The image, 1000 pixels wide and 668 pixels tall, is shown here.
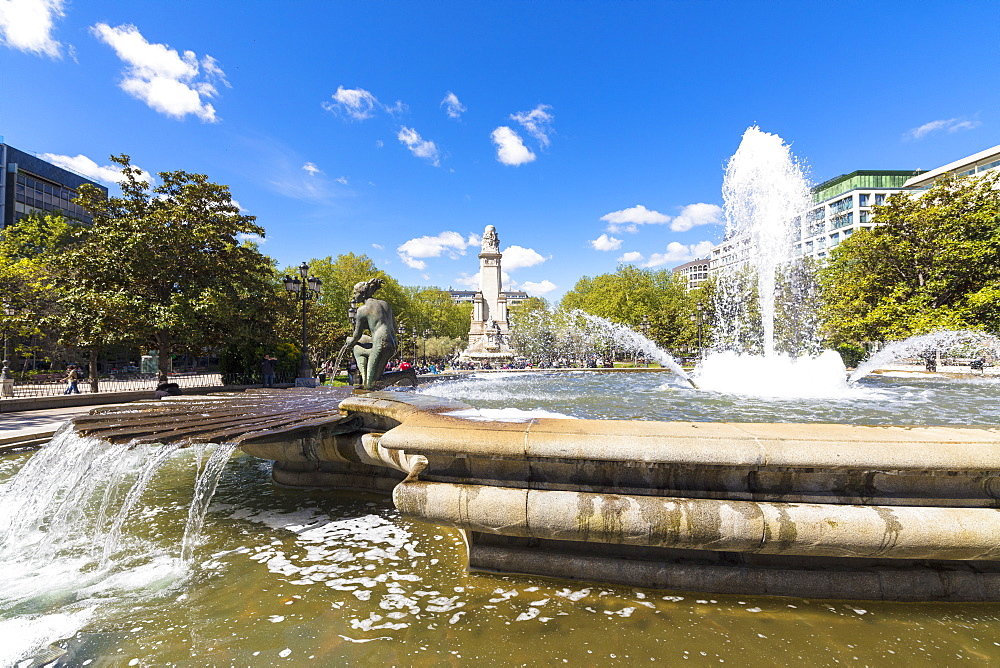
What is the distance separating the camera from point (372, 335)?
26.9ft

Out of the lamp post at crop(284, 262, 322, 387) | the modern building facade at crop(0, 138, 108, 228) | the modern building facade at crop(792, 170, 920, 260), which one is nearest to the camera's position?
the lamp post at crop(284, 262, 322, 387)

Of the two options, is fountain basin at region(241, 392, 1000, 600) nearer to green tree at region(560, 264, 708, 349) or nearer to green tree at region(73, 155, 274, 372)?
green tree at region(73, 155, 274, 372)

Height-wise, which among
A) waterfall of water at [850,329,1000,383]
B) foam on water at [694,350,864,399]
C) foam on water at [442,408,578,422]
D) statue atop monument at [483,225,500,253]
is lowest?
foam on water at [694,350,864,399]

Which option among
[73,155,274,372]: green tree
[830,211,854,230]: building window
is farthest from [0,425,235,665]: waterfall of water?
[830,211,854,230]: building window

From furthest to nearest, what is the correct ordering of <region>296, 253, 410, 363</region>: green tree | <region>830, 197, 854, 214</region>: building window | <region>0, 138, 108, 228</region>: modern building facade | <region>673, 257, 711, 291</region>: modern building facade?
<region>673, 257, 711, 291</region>: modern building facade < <region>830, 197, 854, 214</region>: building window < <region>0, 138, 108, 228</region>: modern building facade < <region>296, 253, 410, 363</region>: green tree

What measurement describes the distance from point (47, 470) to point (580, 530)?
650cm

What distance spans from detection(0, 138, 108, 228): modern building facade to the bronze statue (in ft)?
165

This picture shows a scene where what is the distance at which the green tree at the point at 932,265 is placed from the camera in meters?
19.3

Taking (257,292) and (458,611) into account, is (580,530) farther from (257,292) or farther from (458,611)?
(257,292)

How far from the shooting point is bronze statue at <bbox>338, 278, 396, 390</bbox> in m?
8.03

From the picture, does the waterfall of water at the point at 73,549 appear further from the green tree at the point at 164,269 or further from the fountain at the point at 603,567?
the green tree at the point at 164,269

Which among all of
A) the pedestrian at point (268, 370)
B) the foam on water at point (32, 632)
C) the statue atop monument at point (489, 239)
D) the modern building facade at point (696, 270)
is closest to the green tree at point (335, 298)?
the pedestrian at point (268, 370)

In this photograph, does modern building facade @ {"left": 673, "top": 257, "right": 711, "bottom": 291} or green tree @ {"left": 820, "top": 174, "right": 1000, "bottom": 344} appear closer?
green tree @ {"left": 820, "top": 174, "right": 1000, "bottom": 344}

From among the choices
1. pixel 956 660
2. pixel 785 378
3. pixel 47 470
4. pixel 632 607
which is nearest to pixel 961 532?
pixel 956 660
